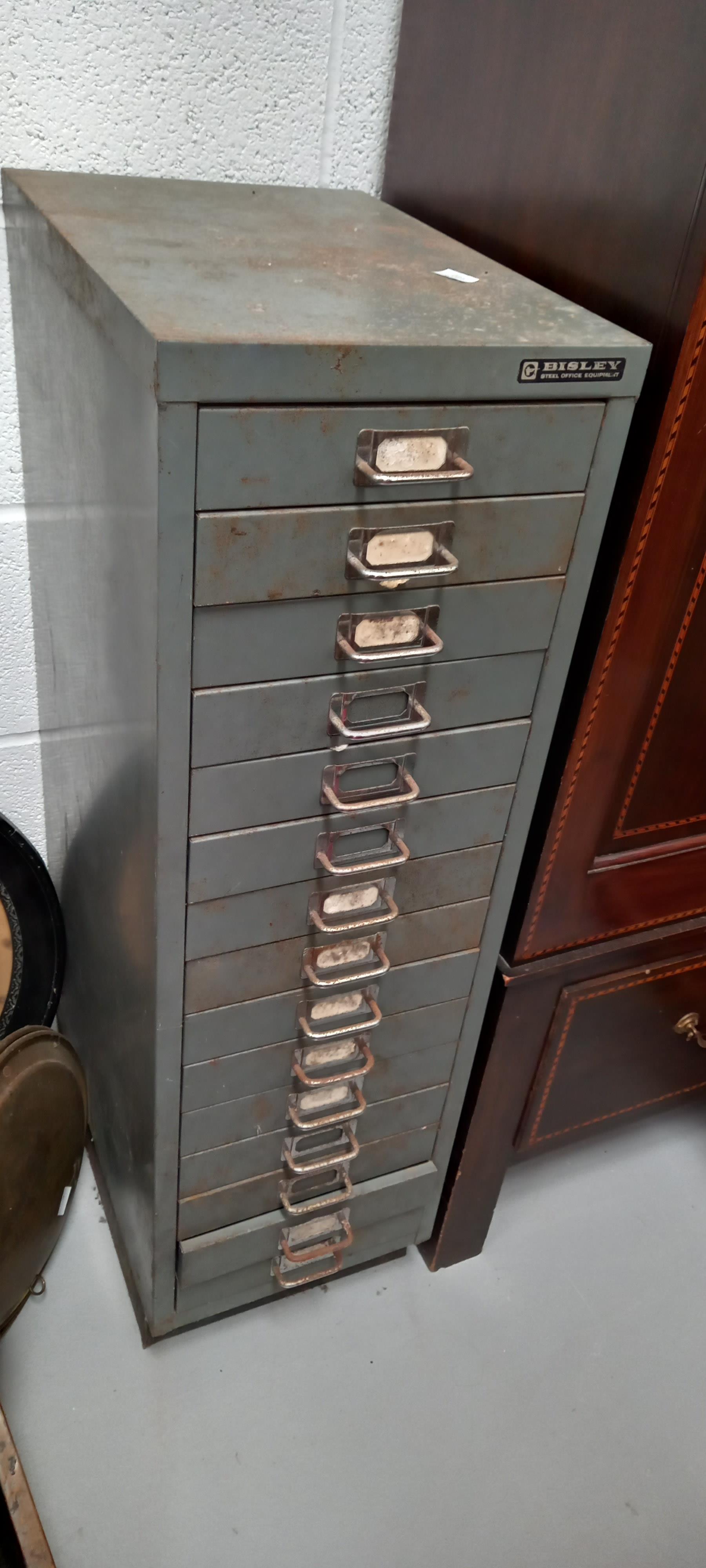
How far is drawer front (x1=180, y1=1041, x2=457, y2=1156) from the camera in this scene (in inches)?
51.3

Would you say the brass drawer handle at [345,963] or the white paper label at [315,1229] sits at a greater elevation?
the brass drawer handle at [345,963]

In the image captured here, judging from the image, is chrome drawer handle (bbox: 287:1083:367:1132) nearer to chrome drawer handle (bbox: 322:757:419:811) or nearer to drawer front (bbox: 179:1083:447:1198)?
drawer front (bbox: 179:1083:447:1198)

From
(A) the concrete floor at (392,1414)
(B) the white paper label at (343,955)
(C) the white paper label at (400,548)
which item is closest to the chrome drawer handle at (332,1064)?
(B) the white paper label at (343,955)

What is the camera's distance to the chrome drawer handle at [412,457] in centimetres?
91

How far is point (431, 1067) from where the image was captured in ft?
4.80

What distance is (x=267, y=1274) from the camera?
60.9 inches

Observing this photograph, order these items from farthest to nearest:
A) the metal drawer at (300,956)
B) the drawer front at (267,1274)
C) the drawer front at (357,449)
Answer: the drawer front at (267,1274), the metal drawer at (300,956), the drawer front at (357,449)

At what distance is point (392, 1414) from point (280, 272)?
1.44m

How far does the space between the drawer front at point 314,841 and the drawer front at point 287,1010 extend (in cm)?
17

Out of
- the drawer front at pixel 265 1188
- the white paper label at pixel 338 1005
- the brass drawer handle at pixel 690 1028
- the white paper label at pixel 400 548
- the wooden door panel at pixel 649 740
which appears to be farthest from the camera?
the brass drawer handle at pixel 690 1028

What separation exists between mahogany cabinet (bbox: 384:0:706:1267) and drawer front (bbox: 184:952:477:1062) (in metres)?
0.09

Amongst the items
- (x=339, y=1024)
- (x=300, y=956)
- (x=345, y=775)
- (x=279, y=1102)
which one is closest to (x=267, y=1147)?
(x=279, y=1102)

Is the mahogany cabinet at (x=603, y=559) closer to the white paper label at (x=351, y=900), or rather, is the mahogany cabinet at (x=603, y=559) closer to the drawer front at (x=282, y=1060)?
the drawer front at (x=282, y=1060)

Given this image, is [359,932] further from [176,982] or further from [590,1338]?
[590,1338]
